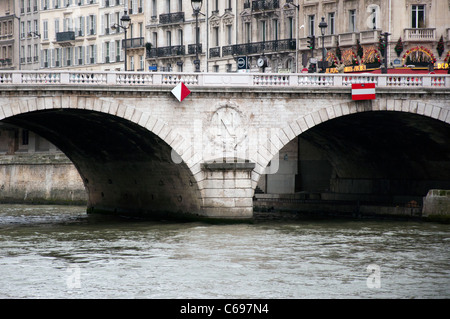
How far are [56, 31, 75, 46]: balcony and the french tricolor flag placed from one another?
54350 millimetres

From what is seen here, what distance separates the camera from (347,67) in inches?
2687

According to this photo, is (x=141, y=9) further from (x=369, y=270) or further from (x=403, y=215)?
(x=369, y=270)

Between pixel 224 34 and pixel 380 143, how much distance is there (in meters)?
24.6

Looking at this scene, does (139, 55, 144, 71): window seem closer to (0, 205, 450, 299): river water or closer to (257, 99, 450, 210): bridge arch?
(257, 99, 450, 210): bridge arch

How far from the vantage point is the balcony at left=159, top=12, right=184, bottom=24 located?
279 feet

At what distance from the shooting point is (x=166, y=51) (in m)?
86.7

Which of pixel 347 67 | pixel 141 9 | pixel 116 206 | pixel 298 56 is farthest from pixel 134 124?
pixel 141 9

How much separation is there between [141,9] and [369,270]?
2377 inches

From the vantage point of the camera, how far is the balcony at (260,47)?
7550cm

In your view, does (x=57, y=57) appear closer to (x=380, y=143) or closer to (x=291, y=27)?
(x=291, y=27)

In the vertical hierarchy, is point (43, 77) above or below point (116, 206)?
above

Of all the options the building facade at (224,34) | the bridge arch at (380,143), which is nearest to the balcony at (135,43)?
the building facade at (224,34)

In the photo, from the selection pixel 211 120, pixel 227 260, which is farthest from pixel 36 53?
pixel 227 260

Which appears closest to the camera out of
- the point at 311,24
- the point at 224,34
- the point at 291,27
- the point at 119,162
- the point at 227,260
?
the point at 227,260
